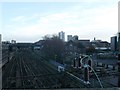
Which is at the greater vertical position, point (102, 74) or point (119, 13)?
point (119, 13)

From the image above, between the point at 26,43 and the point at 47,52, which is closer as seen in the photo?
the point at 47,52

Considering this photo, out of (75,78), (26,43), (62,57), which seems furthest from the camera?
(26,43)

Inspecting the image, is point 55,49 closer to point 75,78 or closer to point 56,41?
point 56,41

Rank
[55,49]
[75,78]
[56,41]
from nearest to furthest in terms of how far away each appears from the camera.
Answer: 1. [75,78]
2. [55,49]
3. [56,41]

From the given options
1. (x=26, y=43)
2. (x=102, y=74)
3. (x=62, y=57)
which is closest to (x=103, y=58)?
(x=62, y=57)

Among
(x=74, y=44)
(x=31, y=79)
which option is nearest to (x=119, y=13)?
(x=31, y=79)

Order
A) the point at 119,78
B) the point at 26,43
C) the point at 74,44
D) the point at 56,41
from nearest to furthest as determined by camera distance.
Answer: the point at 119,78, the point at 56,41, the point at 74,44, the point at 26,43

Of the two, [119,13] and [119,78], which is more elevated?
[119,13]

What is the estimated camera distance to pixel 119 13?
953 centimetres

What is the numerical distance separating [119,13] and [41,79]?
58.8ft

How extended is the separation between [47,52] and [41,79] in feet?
96.7

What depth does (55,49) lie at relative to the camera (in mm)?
52469

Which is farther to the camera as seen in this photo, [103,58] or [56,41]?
[56,41]

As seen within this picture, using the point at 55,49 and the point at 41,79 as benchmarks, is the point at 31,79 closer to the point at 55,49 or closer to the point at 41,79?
the point at 41,79
